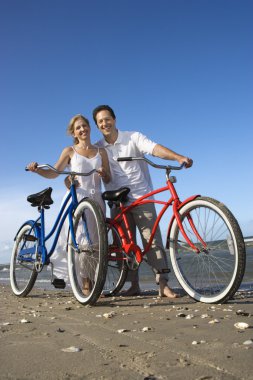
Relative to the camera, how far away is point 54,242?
16.6 ft

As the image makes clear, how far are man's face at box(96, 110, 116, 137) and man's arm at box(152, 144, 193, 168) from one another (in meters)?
0.77

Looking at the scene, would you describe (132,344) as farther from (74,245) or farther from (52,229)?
(52,229)

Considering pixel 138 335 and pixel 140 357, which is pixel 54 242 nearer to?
pixel 138 335

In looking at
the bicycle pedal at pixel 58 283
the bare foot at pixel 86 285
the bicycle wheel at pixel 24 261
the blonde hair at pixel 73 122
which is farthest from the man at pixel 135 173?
the bicycle wheel at pixel 24 261

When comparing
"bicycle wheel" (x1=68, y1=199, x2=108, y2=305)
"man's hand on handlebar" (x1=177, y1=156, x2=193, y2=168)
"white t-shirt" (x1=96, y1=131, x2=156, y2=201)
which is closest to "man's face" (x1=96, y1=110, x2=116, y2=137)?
"white t-shirt" (x1=96, y1=131, x2=156, y2=201)

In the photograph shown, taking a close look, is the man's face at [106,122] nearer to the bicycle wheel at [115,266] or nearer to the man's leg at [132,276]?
the man's leg at [132,276]

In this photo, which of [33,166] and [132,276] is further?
[132,276]

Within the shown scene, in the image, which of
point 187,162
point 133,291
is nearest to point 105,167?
point 187,162

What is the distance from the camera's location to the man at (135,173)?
4793 millimetres

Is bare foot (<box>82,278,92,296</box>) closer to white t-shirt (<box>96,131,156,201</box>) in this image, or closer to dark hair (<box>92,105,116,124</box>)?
white t-shirt (<box>96,131,156,201</box>)

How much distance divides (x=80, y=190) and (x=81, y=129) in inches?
33.7

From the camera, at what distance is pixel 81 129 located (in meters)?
5.30

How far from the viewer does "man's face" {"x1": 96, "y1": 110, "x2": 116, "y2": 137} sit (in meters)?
5.20

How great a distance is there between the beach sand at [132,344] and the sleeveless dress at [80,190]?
149 cm
